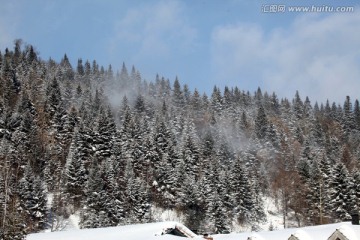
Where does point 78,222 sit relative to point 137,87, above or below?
below

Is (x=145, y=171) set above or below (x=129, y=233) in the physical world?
above

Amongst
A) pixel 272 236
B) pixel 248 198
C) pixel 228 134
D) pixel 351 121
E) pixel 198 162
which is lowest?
pixel 272 236

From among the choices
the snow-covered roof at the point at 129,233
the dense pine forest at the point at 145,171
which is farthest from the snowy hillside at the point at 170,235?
the dense pine forest at the point at 145,171

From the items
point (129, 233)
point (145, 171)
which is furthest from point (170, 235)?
point (145, 171)

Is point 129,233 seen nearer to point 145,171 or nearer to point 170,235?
point 170,235

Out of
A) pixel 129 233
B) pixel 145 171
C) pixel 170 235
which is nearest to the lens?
pixel 170 235

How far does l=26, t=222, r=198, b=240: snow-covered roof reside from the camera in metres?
27.1

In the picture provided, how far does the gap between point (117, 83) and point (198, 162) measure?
95.6 meters

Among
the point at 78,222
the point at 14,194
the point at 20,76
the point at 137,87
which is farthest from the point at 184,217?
the point at 137,87

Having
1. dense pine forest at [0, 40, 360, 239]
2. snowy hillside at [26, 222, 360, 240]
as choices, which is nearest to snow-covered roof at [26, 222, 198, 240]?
snowy hillside at [26, 222, 360, 240]

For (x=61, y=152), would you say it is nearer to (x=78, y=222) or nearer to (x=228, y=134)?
(x=78, y=222)

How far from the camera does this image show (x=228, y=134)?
4798 inches

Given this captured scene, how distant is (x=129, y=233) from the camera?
28.5m

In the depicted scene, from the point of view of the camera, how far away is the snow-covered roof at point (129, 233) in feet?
88.9
